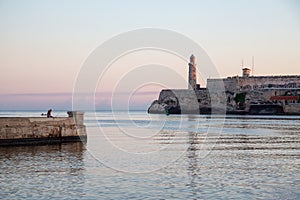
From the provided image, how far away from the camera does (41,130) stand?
23734 millimetres

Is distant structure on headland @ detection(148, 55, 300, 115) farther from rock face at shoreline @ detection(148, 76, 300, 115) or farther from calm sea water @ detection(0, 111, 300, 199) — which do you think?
calm sea water @ detection(0, 111, 300, 199)

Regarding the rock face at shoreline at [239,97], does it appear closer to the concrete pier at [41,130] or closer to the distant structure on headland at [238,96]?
the distant structure on headland at [238,96]

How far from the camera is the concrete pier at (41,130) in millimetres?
22125

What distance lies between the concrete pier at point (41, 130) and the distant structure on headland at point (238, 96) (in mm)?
78949

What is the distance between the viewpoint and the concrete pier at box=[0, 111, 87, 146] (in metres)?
22.1

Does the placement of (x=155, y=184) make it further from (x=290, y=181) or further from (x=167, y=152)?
(x=167, y=152)

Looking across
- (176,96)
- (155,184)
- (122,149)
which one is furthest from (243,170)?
(176,96)

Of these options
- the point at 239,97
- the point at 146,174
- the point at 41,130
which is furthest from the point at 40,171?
the point at 239,97

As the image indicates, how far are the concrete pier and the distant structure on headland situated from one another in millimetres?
78949

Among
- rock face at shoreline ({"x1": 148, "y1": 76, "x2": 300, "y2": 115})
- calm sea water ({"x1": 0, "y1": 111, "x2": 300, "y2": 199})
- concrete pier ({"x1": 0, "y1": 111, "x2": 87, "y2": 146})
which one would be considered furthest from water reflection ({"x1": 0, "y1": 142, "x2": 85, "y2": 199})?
rock face at shoreline ({"x1": 148, "y1": 76, "x2": 300, "y2": 115})

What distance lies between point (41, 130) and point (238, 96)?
8844cm

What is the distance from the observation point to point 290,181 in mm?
13328

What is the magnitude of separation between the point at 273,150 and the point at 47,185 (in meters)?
12.8

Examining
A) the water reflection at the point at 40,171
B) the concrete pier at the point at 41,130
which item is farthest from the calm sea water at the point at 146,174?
the concrete pier at the point at 41,130
